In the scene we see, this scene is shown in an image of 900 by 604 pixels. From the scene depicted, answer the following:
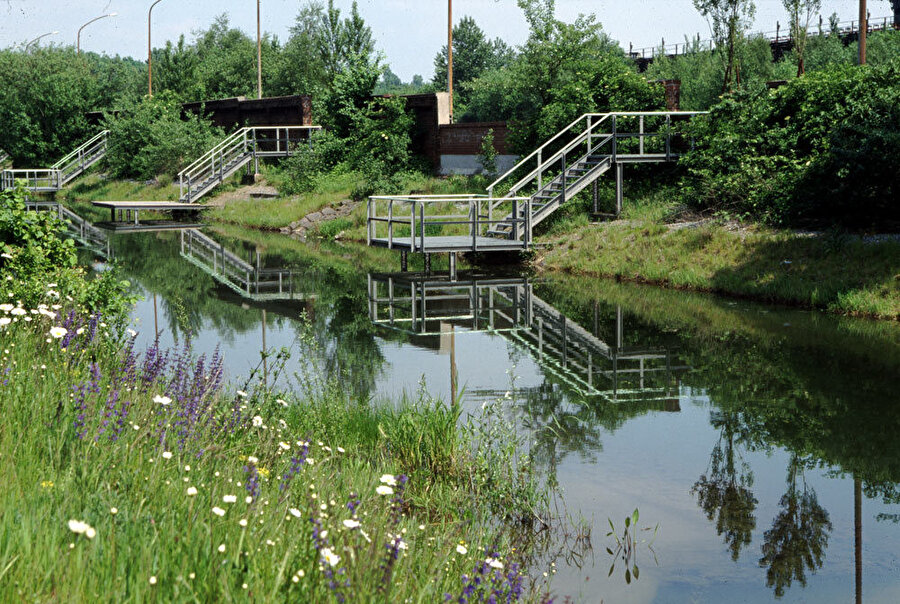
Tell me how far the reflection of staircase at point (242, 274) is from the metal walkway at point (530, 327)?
1.69 metres

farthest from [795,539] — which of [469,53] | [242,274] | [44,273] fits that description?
[469,53]

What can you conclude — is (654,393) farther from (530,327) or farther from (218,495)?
(218,495)

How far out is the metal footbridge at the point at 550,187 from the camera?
23.0 meters

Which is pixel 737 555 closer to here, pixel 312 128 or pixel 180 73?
pixel 312 128

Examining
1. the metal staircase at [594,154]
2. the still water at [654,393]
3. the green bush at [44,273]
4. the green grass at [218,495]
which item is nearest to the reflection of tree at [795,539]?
the still water at [654,393]

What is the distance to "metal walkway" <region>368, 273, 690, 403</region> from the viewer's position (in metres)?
12.3

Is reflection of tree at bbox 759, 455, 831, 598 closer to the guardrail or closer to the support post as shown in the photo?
the guardrail

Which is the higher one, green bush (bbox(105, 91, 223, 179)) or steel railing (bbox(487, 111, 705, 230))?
green bush (bbox(105, 91, 223, 179))

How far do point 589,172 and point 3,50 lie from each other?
1952 inches

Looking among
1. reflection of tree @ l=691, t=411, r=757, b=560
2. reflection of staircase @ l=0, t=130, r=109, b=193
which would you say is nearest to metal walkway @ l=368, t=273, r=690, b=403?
reflection of tree @ l=691, t=411, r=757, b=560

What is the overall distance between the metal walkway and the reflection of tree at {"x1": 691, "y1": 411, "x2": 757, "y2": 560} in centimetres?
214

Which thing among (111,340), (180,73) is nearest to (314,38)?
(180,73)

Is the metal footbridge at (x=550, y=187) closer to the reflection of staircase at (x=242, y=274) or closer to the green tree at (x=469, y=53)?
the reflection of staircase at (x=242, y=274)

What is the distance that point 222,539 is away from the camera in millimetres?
4367
